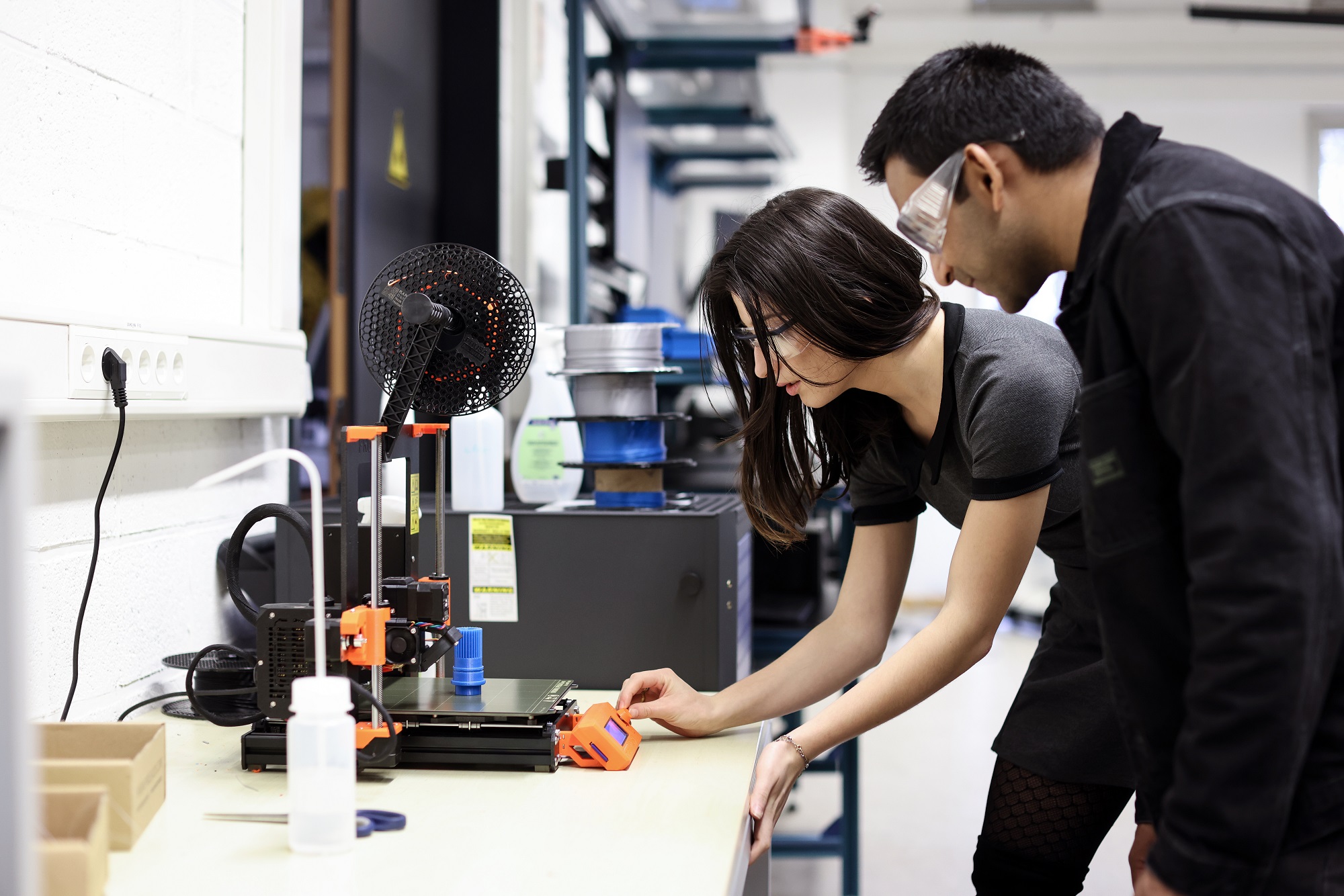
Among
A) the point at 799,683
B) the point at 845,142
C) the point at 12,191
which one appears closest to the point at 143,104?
the point at 12,191

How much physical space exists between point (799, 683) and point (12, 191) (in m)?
1.05

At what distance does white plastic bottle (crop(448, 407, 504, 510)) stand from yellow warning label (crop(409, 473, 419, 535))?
1.24 feet

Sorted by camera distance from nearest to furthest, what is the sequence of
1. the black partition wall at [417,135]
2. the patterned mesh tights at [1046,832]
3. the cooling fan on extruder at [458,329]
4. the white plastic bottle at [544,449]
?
the cooling fan on extruder at [458,329]
the patterned mesh tights at [1046,832]
the white plastic bottle at [544,449]
the black partition wall at [417,135]

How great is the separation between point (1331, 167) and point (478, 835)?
660 cm

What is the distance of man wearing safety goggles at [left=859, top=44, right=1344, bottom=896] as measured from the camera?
73cm

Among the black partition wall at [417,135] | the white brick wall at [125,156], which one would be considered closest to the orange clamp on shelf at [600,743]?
the white brick wall at [125,156]

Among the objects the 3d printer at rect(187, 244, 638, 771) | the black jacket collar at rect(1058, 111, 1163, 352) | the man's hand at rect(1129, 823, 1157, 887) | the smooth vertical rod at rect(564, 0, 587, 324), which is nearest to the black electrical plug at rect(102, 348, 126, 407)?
the 3d printer at rect(187, 244, 638, 771)

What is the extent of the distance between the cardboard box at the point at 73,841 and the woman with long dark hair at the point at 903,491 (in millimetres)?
591

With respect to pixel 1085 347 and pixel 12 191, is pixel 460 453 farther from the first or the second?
pixel 1085 347

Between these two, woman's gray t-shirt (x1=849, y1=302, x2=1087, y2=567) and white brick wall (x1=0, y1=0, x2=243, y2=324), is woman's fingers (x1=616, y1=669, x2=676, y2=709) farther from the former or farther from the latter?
white brick wall (x1=0, y1=0, x2=243, y2=324)

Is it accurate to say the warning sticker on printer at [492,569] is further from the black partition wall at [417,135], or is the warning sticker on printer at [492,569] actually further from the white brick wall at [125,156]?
the black partition wall at [417,135]

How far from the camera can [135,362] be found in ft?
4.16

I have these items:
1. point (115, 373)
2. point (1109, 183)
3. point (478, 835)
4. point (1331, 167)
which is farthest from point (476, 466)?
point (1331, 167)

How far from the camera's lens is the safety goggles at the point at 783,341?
128 cm
